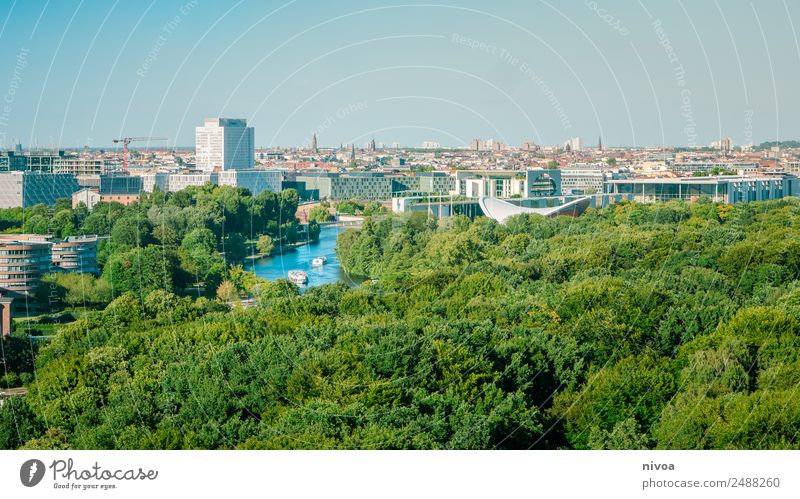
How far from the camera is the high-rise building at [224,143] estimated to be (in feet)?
96.5

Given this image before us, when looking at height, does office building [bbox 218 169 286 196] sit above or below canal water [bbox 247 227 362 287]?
above

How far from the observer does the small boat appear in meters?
13.5

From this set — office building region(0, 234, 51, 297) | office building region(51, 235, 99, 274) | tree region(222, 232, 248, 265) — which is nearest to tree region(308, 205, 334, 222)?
tree region(222, 232, 248, 265)

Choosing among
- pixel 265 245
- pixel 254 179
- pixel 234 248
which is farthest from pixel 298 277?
pixel 254 179

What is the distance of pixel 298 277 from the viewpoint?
13.6m

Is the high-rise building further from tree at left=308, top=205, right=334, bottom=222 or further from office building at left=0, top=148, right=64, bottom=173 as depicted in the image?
tree at left=308, top=205, right=334, bottom=222

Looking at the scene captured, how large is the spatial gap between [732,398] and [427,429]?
1.62 meters

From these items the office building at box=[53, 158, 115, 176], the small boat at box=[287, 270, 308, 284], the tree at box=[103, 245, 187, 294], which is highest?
the office building at box=[53, 158, 115, 176]

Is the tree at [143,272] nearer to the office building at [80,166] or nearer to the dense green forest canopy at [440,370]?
the dense green forest canopy at [440,370]

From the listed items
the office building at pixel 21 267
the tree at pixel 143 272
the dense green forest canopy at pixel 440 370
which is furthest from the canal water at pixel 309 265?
the dense green forest canopy at pixel 440 370

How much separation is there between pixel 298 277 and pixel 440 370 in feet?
23.4

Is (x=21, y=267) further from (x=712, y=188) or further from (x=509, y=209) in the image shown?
(x=712, y=188)
